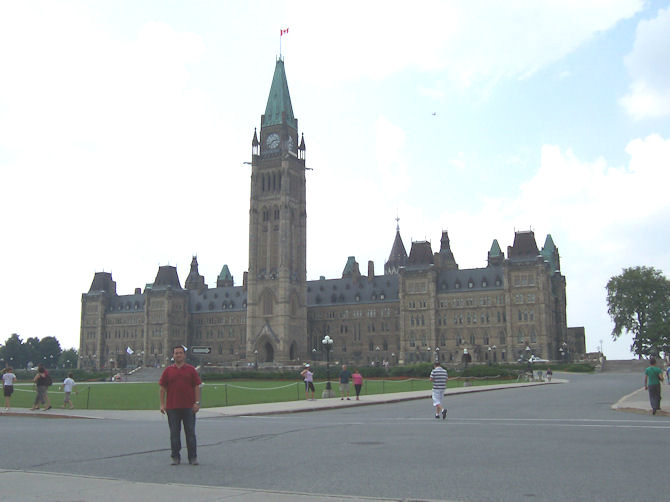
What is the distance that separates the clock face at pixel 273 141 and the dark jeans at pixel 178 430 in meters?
132

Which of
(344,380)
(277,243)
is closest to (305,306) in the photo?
(277,243)

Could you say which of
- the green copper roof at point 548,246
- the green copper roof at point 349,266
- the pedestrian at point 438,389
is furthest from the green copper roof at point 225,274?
the pedestrian at point 438,389

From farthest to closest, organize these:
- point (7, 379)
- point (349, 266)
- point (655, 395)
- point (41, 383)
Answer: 1. point (349, 266)
2. point (7, 379)
3. point (41, 383)
4. point (655, 395)

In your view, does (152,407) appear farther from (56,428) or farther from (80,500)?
(80,500)

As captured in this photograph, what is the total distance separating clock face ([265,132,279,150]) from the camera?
144000mm

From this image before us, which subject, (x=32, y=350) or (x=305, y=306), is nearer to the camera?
(x=305, y=306)

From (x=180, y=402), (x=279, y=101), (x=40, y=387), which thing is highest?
(x=279, y=101)

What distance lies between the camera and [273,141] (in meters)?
145

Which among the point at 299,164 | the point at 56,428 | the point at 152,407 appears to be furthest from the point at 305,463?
the point at 299,164

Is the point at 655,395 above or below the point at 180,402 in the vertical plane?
below

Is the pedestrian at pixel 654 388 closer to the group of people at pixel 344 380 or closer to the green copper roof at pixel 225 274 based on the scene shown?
the group of people at pixel 344 380

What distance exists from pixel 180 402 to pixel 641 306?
110m

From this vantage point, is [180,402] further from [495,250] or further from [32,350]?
[32,350]

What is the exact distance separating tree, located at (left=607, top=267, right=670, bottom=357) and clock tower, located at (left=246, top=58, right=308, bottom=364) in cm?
5672
